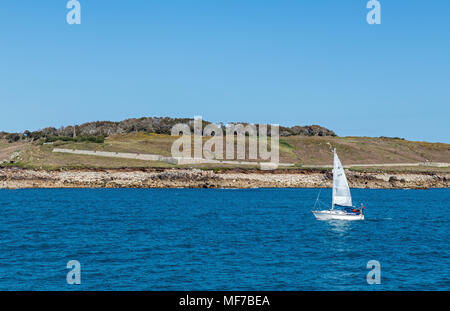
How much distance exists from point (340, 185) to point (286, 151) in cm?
9868

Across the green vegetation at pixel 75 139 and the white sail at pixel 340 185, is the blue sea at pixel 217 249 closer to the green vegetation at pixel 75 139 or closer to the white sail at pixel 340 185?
the white sail at pixel 340 185

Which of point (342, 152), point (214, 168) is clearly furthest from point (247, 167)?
point (342, 152)

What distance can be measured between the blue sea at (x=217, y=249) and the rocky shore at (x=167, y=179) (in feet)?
136

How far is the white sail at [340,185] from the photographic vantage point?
5228cm

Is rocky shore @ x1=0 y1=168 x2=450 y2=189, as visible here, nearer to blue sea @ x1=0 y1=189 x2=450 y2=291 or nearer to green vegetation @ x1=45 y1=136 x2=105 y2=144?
green vegetation @ x1=45 y1=136 x2=105 y2=144

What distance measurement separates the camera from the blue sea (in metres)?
26.2

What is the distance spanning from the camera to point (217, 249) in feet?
117

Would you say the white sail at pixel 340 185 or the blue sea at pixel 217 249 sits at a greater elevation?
the white sail at pixel 340 185

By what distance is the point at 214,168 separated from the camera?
112375 millimetres

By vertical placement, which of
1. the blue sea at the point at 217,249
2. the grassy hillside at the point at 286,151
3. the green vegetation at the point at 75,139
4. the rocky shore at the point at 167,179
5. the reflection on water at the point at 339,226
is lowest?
the reflection on water at the point at 339,226

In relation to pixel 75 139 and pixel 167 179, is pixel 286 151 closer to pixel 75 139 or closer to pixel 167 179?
pixel 167 179

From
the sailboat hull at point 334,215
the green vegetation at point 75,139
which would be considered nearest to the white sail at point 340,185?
the sailboat hull at point 334,215

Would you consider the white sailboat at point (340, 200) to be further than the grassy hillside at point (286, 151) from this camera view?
No

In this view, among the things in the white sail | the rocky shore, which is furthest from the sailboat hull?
the rocky shore
